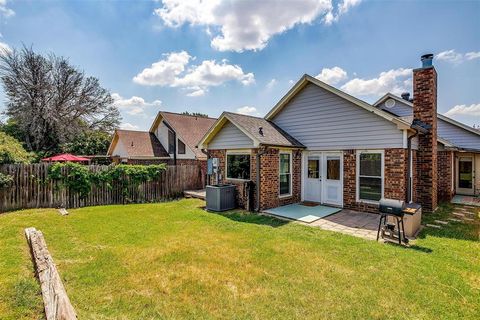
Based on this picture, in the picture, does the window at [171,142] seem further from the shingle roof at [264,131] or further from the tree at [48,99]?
the tree at [48,99]

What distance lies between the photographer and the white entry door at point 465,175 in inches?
607

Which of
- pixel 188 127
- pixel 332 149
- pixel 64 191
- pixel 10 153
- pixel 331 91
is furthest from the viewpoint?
pixel 188 127

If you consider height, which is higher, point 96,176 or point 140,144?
point 140,144

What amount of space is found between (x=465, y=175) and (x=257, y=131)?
14972 millimetres

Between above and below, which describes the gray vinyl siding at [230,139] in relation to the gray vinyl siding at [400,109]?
below

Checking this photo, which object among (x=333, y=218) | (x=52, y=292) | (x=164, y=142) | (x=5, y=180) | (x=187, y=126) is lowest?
(x=333, y=218)

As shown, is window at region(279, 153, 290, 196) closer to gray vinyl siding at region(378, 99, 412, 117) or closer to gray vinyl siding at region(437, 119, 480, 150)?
gray vinyl siding at region(378, 99, 412, 117)

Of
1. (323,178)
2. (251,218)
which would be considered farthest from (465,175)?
(251,218)

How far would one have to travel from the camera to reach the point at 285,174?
10859 millimetres

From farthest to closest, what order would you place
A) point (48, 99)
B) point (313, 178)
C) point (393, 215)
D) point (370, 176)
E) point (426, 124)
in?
1. point (48, 99)
2. point (313, 178)
3. point (426, 124)
4. point (370, 176)
5. point (393, 215)

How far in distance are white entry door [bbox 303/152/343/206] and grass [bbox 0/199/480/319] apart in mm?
3478

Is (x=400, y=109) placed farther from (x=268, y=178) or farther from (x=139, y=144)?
(x=139, y=144)

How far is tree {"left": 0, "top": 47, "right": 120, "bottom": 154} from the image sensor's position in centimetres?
2500

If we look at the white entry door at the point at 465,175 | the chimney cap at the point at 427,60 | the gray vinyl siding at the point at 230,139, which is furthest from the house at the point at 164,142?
the white entry door at the point at 465,175
